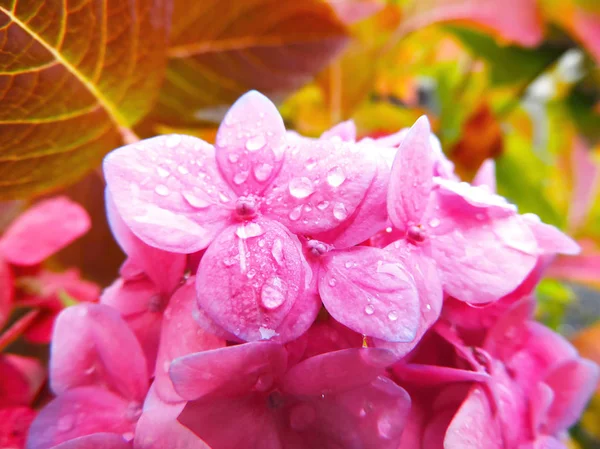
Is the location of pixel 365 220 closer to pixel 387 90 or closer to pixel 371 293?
pixel 371 293

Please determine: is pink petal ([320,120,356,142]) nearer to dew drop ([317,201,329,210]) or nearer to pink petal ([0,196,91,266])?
dew drop ([317,201,329,210])

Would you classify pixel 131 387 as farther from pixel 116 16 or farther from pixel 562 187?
pixel 562 187

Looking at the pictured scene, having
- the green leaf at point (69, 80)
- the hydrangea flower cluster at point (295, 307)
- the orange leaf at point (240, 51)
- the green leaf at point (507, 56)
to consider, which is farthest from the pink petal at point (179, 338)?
the green leaf at point (507, 56)

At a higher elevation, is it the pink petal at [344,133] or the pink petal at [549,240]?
the pink petal at [344,133]

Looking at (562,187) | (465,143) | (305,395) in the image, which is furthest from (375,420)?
(562,187)

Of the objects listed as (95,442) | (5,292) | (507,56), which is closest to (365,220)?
(95,442)

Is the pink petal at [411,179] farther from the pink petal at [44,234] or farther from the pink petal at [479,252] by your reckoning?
the pink petal at [44,234]
